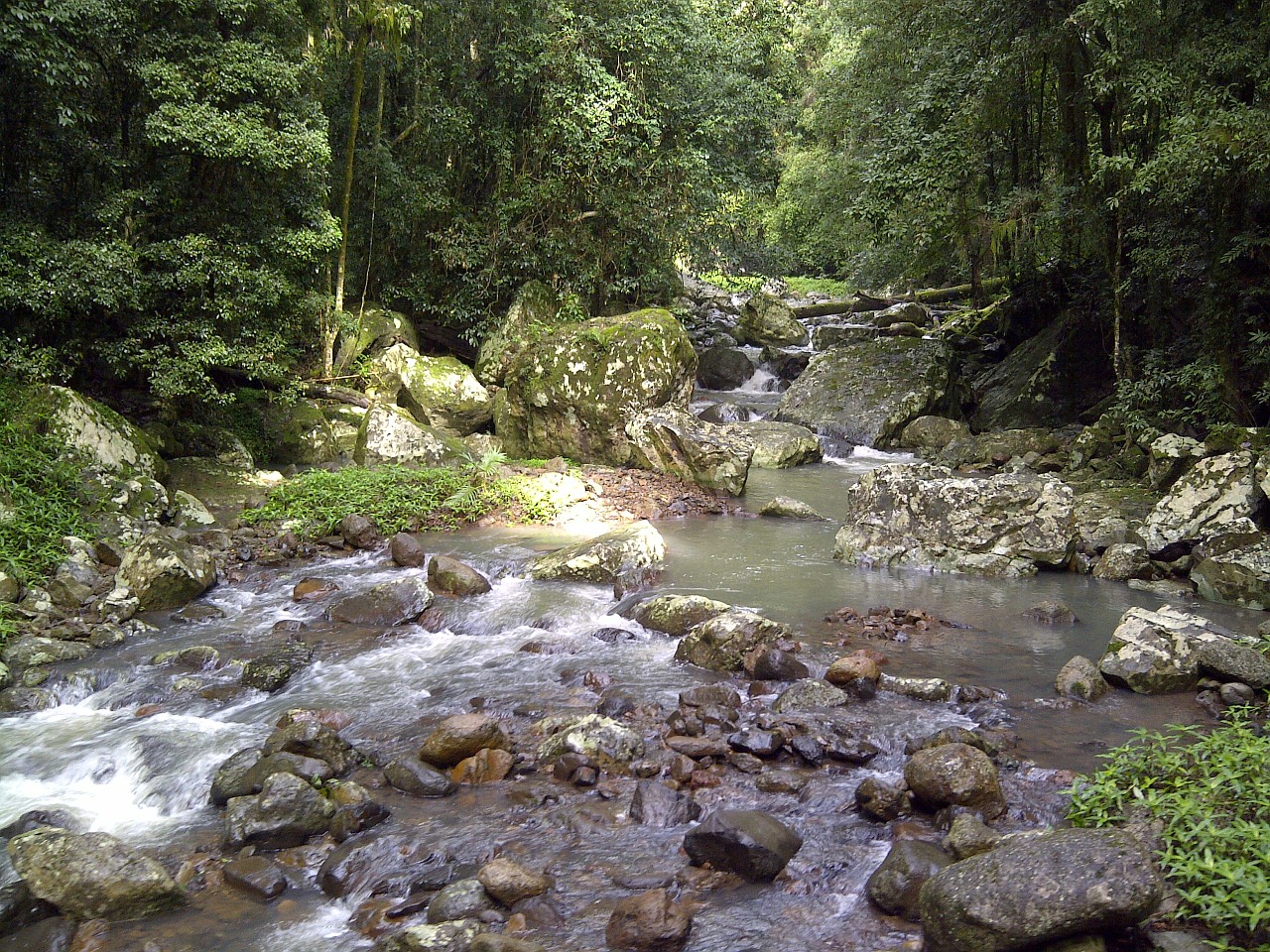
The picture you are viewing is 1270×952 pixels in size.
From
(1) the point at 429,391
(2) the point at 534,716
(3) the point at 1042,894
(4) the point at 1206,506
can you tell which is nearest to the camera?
(3) the point at 1042,894

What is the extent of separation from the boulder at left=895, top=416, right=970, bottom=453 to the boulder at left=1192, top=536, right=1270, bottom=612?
938 centimetres

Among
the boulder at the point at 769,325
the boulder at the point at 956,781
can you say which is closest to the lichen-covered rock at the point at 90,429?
the boulder at the point at 956,781

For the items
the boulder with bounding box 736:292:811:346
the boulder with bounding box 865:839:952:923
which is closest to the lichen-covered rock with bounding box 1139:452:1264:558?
the boulder with bounding box 865:839:952:923

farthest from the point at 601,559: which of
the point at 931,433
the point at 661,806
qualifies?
the point at 931,433

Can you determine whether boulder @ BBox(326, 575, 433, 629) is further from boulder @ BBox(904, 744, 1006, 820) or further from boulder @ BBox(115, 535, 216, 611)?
boulder @ BBox(904, 744, 1006, 820)

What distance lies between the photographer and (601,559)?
1050 centimetres

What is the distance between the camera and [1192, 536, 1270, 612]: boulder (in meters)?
9.44

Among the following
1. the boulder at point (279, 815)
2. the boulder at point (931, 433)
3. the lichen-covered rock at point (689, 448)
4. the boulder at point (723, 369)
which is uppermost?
the boulder at point (723, 369)

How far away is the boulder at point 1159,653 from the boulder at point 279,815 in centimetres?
617

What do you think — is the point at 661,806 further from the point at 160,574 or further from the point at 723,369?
the point at 723,369

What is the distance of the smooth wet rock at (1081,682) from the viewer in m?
7.11

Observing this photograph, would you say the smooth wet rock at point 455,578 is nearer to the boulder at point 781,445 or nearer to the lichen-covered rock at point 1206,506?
the lichen-covered rock at point 1206,506

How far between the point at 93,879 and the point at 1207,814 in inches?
226

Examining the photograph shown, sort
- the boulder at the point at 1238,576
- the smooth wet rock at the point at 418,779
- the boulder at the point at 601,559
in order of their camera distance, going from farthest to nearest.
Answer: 1. the boulder at the point at 601,559
2. the boulder at the point at 1238,576
3. the smooth wet rock at the point at 418,779
